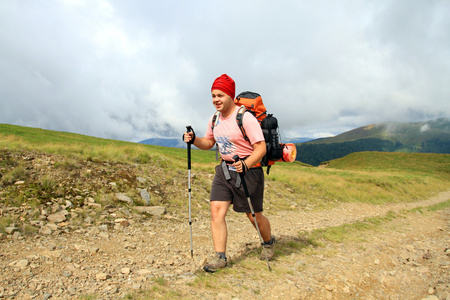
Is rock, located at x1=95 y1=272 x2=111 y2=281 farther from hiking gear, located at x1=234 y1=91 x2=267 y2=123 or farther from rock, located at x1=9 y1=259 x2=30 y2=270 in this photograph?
hiking gear, located at x1=234 y1=91 x2=267 y2=123

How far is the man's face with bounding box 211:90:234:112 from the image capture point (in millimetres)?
4273

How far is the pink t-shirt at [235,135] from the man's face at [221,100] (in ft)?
0.64

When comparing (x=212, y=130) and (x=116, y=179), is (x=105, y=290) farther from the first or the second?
(x=116, y=179)

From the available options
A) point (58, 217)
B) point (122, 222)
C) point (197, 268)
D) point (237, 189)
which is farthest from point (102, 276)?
point (58, 217)

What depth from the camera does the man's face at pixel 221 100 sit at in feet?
14.0

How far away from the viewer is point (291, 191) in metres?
14.9

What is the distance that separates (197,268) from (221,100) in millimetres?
2943

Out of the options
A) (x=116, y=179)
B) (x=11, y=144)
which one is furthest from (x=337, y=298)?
(x=11, y=144)

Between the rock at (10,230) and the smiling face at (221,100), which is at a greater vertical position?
the smiling face at (221,100)

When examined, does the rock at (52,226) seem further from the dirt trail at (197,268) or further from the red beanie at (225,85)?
the red beanie at (225,85)

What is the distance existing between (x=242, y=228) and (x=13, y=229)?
5.74 metres

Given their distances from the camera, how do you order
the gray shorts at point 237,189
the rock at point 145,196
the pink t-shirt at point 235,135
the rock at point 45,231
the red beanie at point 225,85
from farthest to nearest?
the rock at point 145,196 → the rock at point 45,231 → the gray shorts at point 237,189 → the red beanie at point 225,85 → the pink t-shirt at point 235,135

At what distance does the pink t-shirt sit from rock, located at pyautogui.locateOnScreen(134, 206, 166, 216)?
4319 millimetres

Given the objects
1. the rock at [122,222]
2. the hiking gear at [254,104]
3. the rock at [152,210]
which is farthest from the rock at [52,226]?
the hiking gear at [254,104]
